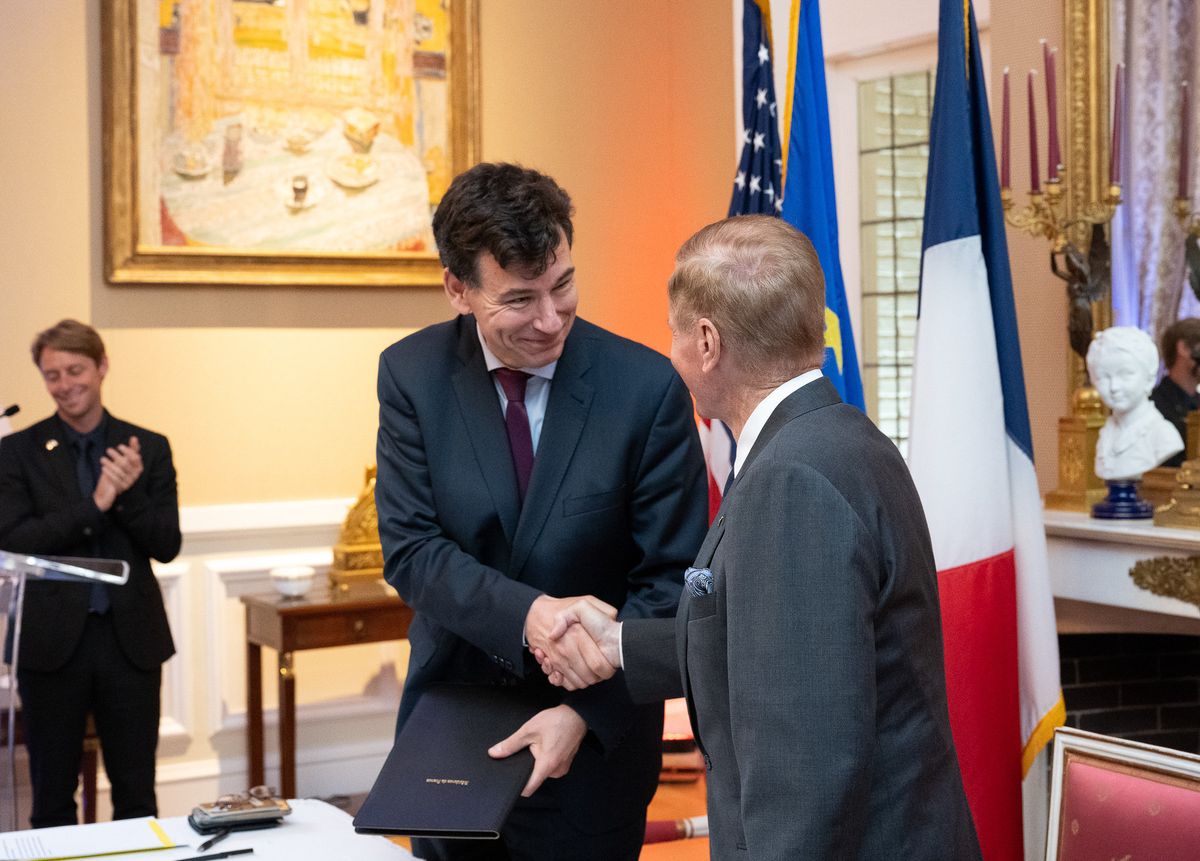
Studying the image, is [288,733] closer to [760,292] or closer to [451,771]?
[451,771]

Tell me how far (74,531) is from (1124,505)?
303 centimetres

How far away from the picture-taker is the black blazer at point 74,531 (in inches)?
161

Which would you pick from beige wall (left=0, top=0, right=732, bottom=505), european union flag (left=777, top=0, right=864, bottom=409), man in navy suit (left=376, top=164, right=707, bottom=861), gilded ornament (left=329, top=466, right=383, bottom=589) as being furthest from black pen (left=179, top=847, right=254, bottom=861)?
beige wall (left=0, top=0, right=732, bottom=505)

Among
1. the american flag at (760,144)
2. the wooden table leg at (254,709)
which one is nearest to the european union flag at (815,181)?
the american flag at (760,144)

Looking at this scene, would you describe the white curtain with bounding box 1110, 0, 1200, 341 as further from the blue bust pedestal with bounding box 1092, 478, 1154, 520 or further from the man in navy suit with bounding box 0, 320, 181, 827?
the man in navy suit with bounding box 0, 320, 181, 827

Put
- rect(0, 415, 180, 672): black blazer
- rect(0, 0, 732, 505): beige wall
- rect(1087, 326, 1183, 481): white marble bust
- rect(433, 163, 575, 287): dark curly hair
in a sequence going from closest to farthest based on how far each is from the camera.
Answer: rect(433, 163, 575, 287): dark curly hair → rect(1087, 326, 1183, 481): white marble bust → rect(0, 415, 180, 672): black blazer → rect(0, 0, 732, 505): beige wall

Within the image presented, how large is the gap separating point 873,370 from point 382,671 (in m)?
2.33

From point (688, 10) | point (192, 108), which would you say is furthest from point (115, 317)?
point (688, 10)

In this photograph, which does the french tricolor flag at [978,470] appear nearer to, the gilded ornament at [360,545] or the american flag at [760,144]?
the american flag at [760,144]

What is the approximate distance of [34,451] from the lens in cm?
426

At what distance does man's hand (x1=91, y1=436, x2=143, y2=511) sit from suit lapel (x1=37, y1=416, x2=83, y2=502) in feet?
0.36

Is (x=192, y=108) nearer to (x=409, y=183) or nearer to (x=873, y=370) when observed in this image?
(x=409, y=183)

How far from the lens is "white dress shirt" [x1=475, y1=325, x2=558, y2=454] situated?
2348 mm

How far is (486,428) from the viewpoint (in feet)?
7.58
